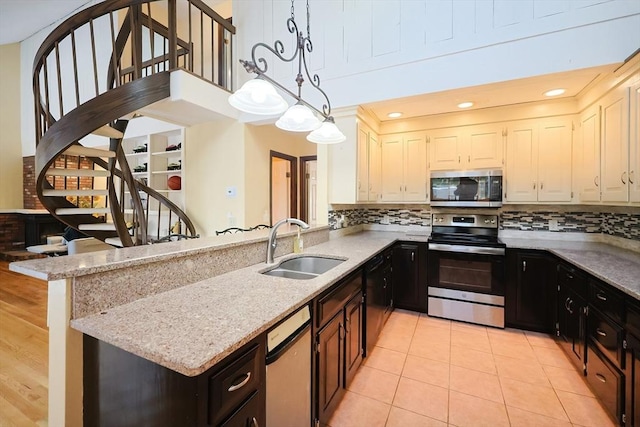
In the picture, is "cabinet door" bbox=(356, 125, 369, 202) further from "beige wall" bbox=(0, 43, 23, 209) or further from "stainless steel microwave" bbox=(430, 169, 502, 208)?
"beige wall" bbox=(0, 43, 23, 209)

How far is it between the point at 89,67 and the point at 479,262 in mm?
7406

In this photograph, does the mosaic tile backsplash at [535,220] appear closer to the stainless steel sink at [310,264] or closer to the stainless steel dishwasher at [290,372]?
the stainless steel sink at [310,264]

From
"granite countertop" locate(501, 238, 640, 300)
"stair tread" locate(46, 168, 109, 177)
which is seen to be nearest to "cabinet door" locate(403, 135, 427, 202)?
"granite countertop" locate(501, 238, 640, 300)

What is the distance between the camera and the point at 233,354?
94 cm

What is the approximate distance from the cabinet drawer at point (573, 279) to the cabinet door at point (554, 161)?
857mm

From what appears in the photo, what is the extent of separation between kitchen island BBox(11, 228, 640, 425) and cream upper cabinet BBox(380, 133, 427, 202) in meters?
2.03

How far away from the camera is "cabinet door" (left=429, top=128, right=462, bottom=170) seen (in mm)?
3385

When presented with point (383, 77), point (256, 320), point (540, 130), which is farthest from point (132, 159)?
point (540, 130)

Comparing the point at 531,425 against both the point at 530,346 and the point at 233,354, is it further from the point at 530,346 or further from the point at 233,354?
the point at 233,354

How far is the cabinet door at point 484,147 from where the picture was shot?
10.5ft

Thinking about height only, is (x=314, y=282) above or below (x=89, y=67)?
below

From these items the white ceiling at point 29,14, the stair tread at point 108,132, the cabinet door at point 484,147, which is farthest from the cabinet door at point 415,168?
the white ceiling at point 29,14

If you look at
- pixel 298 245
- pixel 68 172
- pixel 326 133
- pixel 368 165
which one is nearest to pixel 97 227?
pixel 68 172

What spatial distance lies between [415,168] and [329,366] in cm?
271
